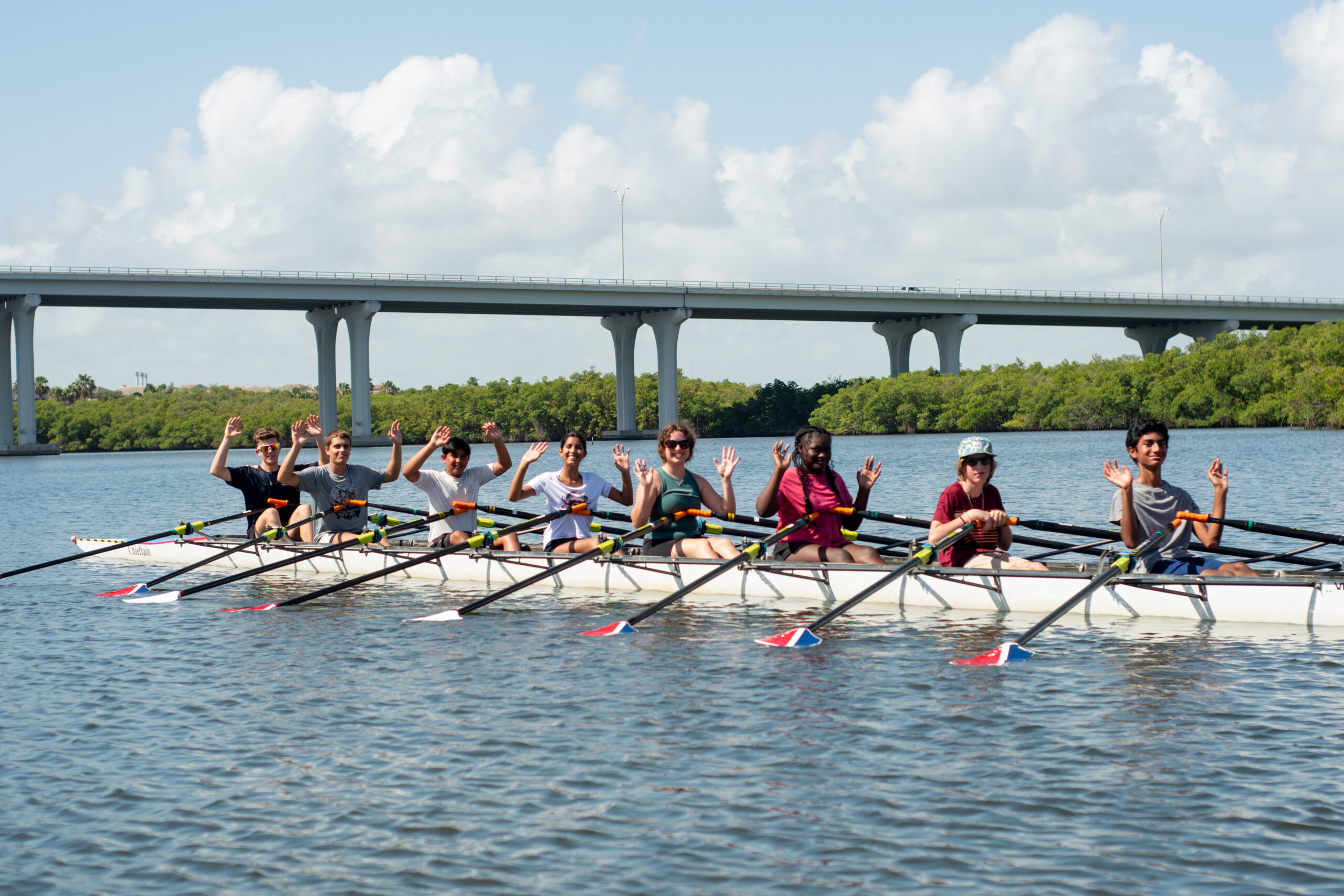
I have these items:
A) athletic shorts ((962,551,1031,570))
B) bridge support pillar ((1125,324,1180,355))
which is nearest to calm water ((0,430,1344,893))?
athletic shorts ((962,551,1031,570))

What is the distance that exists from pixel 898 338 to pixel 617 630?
9123 centimetres

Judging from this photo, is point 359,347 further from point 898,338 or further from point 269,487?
point 269,487

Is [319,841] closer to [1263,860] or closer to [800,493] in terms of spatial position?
[1263,860]

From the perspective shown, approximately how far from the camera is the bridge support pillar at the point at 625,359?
91625mm

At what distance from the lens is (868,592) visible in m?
12.4

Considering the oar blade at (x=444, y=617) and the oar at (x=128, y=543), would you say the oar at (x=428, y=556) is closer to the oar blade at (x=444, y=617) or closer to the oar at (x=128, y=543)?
the oar blade at (x=444, y=617)

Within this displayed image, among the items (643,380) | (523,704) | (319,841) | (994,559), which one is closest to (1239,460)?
(994,559)

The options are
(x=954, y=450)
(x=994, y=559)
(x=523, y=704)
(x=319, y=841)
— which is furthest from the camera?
(x=954, y=450)

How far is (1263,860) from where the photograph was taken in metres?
6.43

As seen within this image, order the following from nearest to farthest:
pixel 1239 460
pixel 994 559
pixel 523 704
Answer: pixel 523 704 < pixel 994 559 < pixel 1239 460

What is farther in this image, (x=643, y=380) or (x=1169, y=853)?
(x=643, y=380)

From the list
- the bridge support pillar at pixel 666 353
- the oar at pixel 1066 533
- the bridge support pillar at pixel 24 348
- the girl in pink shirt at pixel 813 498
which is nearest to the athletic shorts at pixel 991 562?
the oar at pixel 1066 533

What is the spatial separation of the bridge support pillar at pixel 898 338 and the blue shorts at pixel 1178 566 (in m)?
88.8

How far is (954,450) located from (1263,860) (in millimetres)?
65934
